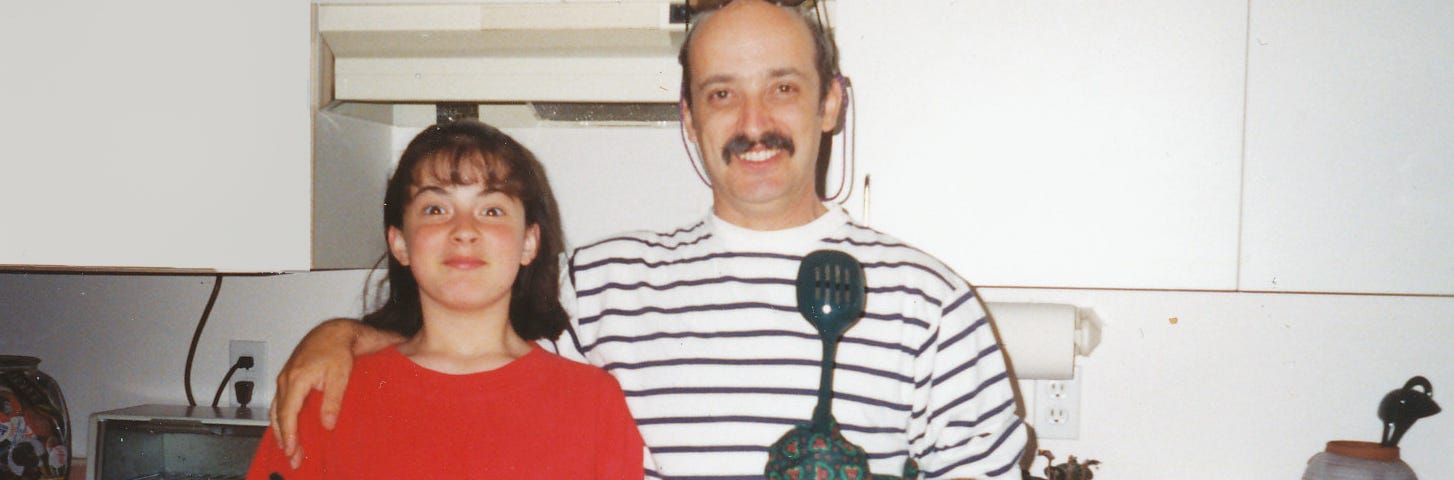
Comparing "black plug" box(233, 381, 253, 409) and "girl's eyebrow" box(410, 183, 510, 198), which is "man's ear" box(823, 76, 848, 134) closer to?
"girl's eyebrow" box(410, 183, 510, 198)

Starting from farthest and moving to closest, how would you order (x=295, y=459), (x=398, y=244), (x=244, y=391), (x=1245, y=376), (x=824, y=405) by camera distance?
1. (x=244, y=391)
2. (x=1245, y=376)
3. (x=398, y=244)
4. (x=295, y=459)
5. (x=824, y=405)

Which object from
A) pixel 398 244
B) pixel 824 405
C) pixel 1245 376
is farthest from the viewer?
pixel 1245 376

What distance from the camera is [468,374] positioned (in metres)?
0.82

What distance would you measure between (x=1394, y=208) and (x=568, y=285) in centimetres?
→ 92

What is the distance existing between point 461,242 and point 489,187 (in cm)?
7

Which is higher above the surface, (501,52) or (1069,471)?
(501,52)

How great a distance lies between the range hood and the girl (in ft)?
0.44

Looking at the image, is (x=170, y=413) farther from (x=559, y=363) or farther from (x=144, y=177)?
(x=559, y=363)

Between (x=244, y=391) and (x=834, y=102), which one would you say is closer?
(x=834, y=102)

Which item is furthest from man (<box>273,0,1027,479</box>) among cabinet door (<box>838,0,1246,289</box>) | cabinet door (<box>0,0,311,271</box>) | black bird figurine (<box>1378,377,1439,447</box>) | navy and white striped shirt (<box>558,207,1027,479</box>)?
black bird figurine (<box>1378,377,1439,447</box>)

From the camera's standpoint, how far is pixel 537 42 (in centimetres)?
98

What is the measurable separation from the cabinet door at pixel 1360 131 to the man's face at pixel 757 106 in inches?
20.1

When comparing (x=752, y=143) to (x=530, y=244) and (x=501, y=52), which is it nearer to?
(x=530, y=244)

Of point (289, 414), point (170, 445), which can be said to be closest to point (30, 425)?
point (170, 445)
